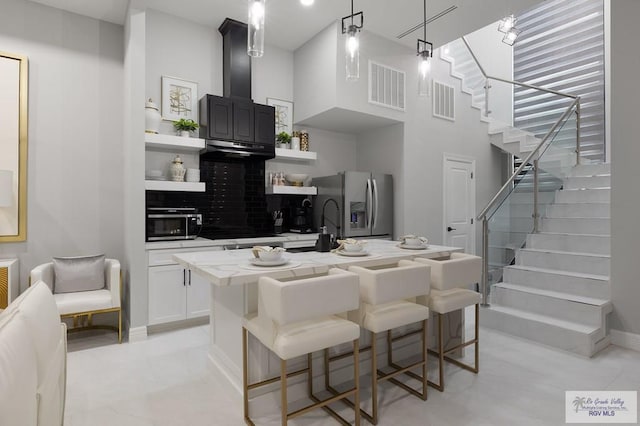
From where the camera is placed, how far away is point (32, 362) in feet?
3.97

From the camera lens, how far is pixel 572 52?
6.26 m

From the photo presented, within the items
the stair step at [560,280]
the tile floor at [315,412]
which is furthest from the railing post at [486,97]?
the tile floor at [315,412]

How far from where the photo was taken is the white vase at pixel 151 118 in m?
3.79

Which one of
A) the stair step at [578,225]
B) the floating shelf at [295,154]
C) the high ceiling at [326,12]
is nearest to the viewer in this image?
the high ceiling at [326,12]

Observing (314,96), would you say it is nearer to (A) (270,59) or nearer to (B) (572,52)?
(A) (270,59)

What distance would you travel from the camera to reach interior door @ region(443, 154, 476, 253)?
5.44 metres

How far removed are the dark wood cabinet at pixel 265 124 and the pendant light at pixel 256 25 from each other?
2.42 m

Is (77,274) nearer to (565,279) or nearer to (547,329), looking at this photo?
(547,329)

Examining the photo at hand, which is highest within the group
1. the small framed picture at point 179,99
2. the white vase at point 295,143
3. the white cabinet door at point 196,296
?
the small framed picture at point 179,99

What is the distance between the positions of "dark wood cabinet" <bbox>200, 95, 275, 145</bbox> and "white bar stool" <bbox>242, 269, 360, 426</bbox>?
2698mm

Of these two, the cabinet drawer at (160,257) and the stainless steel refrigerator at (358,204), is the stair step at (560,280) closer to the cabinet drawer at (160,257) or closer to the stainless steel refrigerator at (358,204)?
the stainless steel refrigerator at (358,204)

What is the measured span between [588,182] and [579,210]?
646 millimetres

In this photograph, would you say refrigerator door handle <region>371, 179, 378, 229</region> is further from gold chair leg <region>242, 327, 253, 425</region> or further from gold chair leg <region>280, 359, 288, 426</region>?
gold chair leg <region>280, 359, 288, 426</region>

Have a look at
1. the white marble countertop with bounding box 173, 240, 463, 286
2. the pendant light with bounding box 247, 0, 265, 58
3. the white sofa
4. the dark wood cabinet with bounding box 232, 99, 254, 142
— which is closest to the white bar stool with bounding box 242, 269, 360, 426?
the white marble countertop with bounding box 173, 240, 463, 286
